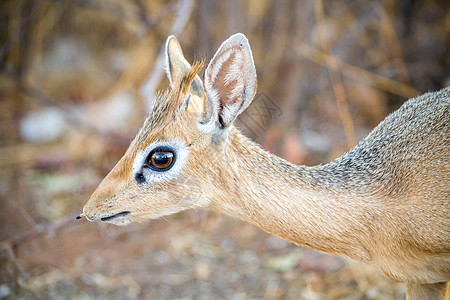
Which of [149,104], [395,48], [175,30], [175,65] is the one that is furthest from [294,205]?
[395,48]

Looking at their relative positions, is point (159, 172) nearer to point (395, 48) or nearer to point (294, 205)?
point (294, 205)

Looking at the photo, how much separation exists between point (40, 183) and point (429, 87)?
4.65 metres

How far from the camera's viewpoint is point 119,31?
24.2ft

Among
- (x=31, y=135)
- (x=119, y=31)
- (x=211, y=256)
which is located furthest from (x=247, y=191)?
(x=119, y=31)

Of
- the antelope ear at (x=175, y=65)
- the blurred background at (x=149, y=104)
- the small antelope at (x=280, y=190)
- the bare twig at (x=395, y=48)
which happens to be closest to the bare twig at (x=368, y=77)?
the blurred background at (x=149, y=104)

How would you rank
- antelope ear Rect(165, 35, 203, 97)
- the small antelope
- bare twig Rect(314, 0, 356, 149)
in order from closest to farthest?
the small antelope
antelope ear Rect(165, 35, 203, 97)
bare twig Rect(314, 0, 356, 149)

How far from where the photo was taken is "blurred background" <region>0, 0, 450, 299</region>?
12.1 ft

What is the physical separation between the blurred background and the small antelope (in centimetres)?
81

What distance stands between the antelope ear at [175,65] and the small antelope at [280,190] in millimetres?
178

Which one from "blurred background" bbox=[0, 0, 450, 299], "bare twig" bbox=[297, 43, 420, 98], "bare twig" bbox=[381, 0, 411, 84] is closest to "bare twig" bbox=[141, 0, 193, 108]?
"blurred background" bbox=[0, 0, 450, 299]

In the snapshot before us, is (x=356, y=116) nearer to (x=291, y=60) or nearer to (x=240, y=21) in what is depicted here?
(x=291, y=60)

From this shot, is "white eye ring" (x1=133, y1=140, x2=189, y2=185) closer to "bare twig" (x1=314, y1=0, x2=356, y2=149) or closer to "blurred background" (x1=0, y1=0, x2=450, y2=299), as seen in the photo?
"blurred background" (x1=0, y1=0, x2=450, y2=299)

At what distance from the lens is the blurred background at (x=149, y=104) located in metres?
3.69

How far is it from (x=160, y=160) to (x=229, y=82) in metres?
0.47
